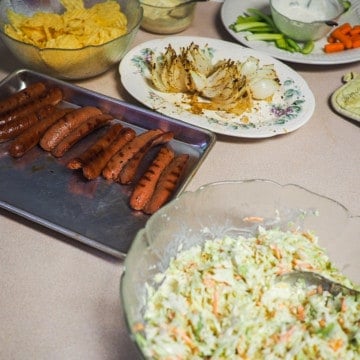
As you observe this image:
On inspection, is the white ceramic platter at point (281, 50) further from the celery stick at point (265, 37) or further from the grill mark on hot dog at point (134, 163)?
the grill mark on hot dog at point (134, 163)

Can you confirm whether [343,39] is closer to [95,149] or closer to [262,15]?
[262,15]

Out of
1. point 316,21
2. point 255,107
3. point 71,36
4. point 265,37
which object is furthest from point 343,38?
point 71,36

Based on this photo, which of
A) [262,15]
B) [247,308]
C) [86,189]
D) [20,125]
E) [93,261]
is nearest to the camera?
[247,308]

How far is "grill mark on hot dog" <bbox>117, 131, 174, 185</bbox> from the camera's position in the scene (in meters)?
1.15

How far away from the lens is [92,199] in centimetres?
112

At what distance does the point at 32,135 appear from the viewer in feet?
3.98

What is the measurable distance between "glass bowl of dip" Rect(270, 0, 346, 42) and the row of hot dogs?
0.64 meters

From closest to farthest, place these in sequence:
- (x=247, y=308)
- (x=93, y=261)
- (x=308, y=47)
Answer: (x=247, y=308) → (x=93, y=261) → (x=308, y=47)

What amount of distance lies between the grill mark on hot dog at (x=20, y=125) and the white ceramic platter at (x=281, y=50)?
2.34 ft

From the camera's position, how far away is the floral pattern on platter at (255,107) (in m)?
1.35

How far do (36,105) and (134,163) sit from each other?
0.31m

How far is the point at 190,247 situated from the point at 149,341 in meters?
0.23

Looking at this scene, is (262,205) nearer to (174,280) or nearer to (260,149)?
(174,280)

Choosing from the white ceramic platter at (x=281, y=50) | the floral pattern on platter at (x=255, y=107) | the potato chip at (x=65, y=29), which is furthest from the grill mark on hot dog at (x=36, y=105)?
the white ceramic platter at (x=281, y=50)
